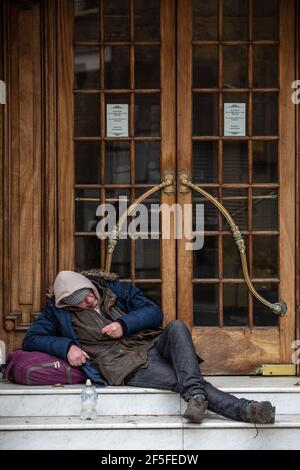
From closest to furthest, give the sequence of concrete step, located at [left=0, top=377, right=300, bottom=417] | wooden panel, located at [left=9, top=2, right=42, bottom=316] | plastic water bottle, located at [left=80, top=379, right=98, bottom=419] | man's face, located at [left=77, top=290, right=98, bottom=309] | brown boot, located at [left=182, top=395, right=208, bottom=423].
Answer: brown boot, located at [left=182, top=395, right=208, bottom=423], plastic water bottle, located at [left=80, top=379, right=98, bottom=419], concrete step, located at [left=0, top=377, right=300, bottom=417], man's face, located at [left=77, top=290, right=98, bottom=309], wooden panel, located at [left=9, top=2, right=42, bottom=316]

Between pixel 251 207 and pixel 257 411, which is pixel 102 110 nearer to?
pixel 251 207

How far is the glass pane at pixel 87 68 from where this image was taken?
275 inches

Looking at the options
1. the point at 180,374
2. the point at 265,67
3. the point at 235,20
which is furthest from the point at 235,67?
the point at 180,374

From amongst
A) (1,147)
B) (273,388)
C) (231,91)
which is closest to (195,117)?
(231,91)

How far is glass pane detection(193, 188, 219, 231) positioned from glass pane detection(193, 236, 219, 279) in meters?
0.08

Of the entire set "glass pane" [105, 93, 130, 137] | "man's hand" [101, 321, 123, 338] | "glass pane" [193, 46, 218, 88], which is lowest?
"man's hand" [101, 321, 123, 338]

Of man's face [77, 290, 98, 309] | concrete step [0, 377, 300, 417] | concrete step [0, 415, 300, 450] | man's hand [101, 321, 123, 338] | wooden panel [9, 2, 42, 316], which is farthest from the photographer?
wooden panel [9, 2, 42, 316]

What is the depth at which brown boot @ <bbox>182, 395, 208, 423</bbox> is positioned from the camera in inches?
235

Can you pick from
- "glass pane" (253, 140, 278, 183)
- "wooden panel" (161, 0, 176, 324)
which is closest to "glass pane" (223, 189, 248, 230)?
"glass pane" (253, 140, 278, 183)

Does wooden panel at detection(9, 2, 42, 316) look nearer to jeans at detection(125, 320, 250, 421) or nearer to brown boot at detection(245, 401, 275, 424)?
jeans at detection(125, 320, 250, 421)

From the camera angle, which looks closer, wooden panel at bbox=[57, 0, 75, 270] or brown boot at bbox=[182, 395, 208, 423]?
brown boot at bbox=[182, 395, 208, 423]

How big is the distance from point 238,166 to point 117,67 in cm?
108

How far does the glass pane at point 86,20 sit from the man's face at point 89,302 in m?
1.78

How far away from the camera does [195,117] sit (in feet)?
22.9
